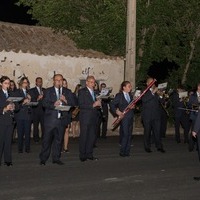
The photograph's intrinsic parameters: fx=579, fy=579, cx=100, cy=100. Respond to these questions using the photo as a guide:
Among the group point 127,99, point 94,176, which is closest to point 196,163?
point 127,99

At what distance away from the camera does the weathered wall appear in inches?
790

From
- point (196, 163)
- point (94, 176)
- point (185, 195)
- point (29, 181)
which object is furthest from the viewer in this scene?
point (196, 163)

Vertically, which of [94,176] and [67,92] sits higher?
[67,92]

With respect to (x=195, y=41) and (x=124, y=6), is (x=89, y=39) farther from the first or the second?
(x=195, y=41)

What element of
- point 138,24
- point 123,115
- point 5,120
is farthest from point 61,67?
point 5,120

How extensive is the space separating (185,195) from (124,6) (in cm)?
1484

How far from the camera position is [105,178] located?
10.6 metres

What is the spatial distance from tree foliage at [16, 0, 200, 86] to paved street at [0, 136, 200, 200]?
31.4 feet

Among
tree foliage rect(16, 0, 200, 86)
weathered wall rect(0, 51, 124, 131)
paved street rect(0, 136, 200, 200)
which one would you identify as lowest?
paved street rect(0, 136, 200, 200)

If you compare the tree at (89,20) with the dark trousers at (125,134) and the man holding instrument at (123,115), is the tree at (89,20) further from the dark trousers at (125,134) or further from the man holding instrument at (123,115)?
the dark trousers at (125,134)

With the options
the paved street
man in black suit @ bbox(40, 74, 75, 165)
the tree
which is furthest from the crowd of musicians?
the tree

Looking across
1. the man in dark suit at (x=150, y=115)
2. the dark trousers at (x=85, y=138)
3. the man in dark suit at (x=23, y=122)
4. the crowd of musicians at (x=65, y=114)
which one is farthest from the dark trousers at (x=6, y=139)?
the man in dark suit at (x=150, y=115)

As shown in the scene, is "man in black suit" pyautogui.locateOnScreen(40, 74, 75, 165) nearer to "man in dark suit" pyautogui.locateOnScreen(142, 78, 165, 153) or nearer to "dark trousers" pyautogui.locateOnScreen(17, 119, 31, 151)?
"dark trousers" pyautogui.locateOnScreen(17, 119, 31, 151)

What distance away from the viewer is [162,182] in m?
10.4
